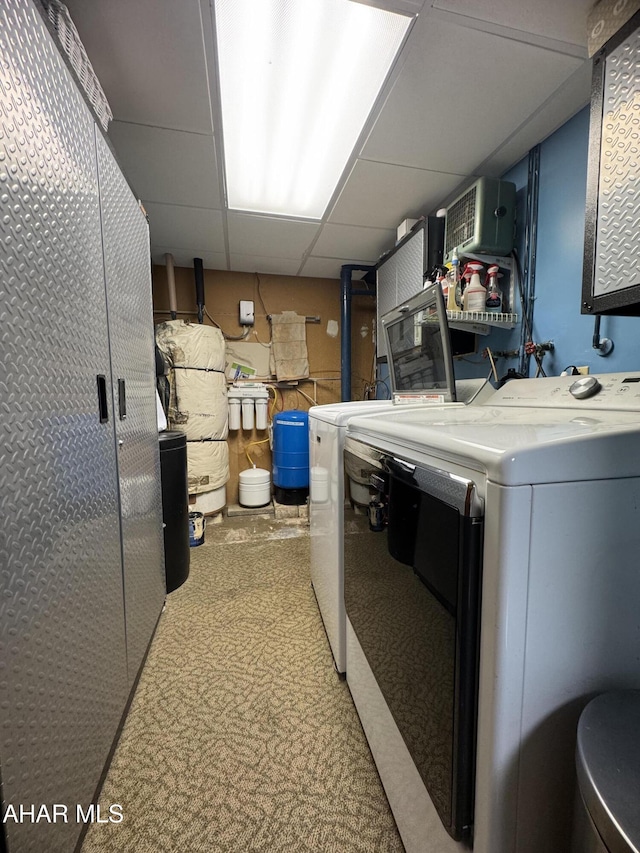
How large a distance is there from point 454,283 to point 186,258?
2436mm

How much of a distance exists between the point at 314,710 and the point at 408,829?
48 cm

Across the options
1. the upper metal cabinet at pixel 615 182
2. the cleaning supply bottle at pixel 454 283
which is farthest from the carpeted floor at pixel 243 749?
the cleaning supply bottle at pixel 454 283

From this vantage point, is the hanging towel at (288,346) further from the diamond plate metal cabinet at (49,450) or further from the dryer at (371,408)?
the diamond plate metal cabinet at (49,450)

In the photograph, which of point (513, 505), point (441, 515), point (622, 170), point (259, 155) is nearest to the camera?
point (513, 505)

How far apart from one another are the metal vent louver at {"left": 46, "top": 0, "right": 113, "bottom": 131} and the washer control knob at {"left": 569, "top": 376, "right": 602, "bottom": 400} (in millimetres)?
1666

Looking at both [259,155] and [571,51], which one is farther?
[259,155]

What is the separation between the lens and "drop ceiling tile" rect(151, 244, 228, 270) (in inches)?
116

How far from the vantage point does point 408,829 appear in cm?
79

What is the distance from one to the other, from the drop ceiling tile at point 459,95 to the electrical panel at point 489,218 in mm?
190

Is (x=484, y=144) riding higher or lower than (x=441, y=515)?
higher

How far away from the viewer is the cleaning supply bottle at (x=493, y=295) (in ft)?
5.78

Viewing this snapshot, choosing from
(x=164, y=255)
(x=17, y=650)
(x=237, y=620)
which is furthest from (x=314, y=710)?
(x=164, y=255)

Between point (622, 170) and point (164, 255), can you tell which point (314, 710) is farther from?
point (164, 255)

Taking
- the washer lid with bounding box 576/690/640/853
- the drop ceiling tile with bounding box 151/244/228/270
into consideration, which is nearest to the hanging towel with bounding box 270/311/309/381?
the drop ceiling tile with bounding box 151/244/228/270
